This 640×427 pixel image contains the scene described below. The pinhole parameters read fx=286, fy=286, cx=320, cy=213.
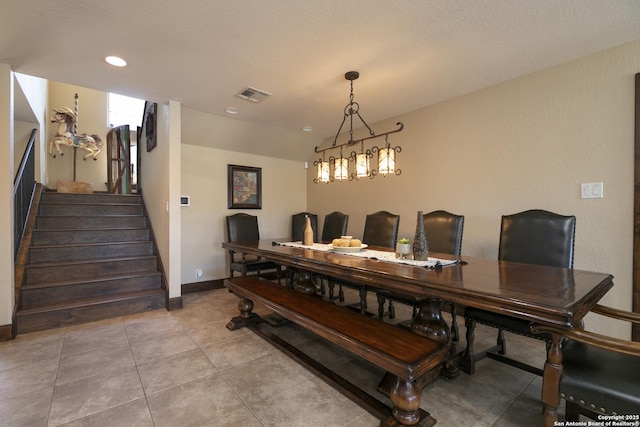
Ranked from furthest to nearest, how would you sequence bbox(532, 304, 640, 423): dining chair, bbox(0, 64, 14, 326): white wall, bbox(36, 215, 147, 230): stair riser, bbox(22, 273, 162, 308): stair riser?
bbox(36, 215, 147, 230): stair riser → bbox(22, 273, 162, 308): stair riser → bbox(0, 64, 14, 326): white wall → bbox(532, 304, 640, 423): dining chair

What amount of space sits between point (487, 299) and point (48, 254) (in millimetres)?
4352

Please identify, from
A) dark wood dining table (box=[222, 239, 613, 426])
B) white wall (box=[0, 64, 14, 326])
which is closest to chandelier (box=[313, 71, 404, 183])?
dark wood dining table (box=[222, 239, 613, 426])

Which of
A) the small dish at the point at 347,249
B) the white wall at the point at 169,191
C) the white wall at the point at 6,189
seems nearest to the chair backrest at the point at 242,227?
the white wall at the point at 169,191

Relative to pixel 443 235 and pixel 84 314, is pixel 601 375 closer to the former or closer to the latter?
pixel 443 235

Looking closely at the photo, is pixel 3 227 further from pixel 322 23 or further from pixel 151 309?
pixel 322 23

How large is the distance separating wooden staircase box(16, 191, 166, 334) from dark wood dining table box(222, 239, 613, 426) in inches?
90.3

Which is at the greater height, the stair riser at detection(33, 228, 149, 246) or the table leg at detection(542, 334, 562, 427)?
the stair riser at detection(33, 228, 149, 246)

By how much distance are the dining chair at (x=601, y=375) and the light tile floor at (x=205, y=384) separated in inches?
22.3

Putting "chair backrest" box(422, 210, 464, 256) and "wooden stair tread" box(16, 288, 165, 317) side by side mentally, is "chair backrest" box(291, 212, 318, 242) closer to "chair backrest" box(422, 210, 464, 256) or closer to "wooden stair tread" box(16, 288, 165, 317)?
"wooden stair tread" box(16, 288, 165, 317)

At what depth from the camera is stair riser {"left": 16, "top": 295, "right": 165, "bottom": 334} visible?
2.64 metres

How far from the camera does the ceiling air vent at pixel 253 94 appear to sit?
2.98 metres

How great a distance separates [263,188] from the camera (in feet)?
15.8

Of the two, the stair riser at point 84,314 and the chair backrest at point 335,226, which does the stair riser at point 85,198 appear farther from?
the chair backrest at point 335,226

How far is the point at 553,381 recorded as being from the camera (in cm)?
115
